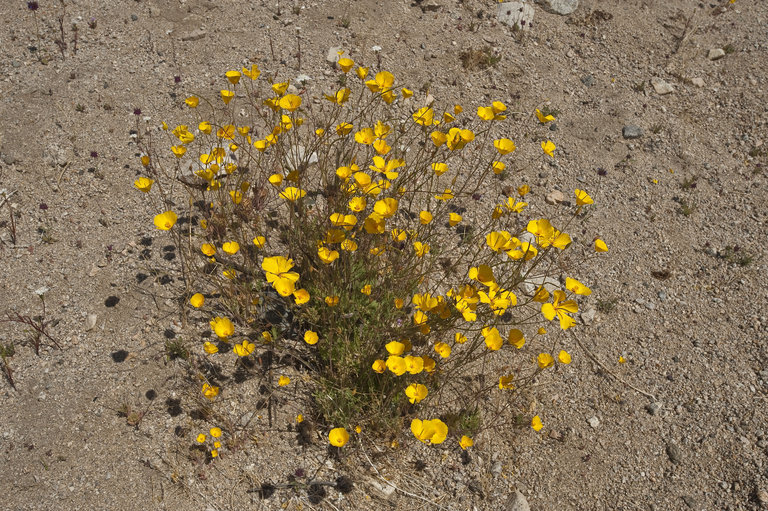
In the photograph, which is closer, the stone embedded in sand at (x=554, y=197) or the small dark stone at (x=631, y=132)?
the stone embedded in sand at (x=554, y=197)

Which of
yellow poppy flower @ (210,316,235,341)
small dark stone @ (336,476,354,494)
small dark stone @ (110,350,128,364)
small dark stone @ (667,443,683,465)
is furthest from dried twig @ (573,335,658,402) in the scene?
small dark stone @ (110,350,128,364)

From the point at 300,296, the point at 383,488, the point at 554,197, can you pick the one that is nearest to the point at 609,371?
the point at 554,197

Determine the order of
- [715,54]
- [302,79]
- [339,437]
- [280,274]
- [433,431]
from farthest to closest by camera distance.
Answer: [715,54] → [302,79] → [280,274] → [339,437] → [433,431]

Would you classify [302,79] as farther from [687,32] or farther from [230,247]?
[687,32]

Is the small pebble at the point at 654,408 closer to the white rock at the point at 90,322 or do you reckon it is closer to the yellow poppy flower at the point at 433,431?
the yellow poppy flower at the point at 433,431

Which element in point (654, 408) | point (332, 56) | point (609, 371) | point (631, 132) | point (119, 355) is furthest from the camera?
point (332, 56)

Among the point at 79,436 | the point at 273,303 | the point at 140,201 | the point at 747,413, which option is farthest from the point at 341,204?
the point at 747,413

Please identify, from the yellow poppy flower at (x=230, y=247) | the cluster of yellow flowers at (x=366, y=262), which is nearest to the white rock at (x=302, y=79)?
the cluster of yellow flowers at (x=366, y=262)

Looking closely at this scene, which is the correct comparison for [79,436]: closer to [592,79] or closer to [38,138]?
[38,138]
